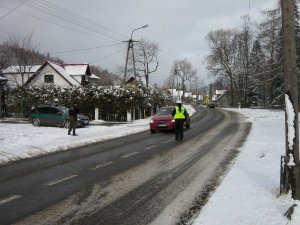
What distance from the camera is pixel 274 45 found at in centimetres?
3784

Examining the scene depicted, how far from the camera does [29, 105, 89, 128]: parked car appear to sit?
26.8m

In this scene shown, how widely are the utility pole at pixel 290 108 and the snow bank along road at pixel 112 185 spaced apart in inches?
66.7

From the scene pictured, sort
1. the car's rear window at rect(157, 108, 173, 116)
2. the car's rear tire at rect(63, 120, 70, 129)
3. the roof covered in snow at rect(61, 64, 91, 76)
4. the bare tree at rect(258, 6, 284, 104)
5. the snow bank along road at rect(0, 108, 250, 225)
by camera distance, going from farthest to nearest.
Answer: the roof covered in snow at rect(61, 64, 91, 76) < the bare tree at rect(258, 6, 284, 104) < the car's rear tire at rect(63, 120, 70, 129) < the car's rear window at rect(157, 108, 173, 116) < the snow bank along road at rect(0, 108, 250, 225)

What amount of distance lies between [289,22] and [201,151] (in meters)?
7.74

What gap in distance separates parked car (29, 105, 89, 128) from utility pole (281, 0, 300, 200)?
21.2 metres

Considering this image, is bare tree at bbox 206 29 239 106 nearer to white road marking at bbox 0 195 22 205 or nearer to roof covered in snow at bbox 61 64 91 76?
roof covered in snow at bbox 61 64 91 76

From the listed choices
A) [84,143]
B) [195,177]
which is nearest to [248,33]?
[84,143]

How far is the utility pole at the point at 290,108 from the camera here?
6465 millimetres

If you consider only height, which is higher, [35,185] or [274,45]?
[274,45]

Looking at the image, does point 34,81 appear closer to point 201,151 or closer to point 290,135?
point 201,151

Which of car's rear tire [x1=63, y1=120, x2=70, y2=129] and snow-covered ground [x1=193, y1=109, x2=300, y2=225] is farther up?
car's rear tire [x1=63, y1=120, x2=70, y2=129]

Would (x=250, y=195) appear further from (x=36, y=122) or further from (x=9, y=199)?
(x=36, y=122)

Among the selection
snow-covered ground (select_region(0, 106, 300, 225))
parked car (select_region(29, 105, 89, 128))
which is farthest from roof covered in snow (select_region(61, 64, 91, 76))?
snow-covered ground (select_region(0, 106, 300, 225))

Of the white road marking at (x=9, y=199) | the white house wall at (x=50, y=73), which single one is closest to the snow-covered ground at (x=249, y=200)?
the white road marking at (x=9, y=199)
